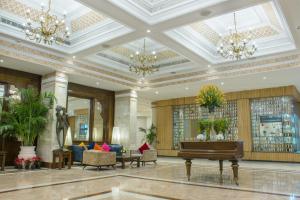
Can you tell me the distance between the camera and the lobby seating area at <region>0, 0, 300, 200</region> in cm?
554

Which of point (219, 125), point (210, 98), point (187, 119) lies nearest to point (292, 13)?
point (210, 98)

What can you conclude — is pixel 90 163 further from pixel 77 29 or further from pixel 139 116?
pixel 139 116

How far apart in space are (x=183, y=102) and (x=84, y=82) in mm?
5999

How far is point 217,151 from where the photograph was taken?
5418mm

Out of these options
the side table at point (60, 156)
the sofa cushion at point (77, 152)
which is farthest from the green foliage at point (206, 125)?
the sofa cushion at point (77, 152)

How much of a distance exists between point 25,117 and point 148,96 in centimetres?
736

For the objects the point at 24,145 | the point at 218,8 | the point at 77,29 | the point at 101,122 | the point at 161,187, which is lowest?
the point at 161,187

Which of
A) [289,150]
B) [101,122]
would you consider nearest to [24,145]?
[101,122]

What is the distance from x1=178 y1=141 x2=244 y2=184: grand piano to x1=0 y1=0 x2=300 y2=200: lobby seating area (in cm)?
2

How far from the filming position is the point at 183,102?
1448 centimetres

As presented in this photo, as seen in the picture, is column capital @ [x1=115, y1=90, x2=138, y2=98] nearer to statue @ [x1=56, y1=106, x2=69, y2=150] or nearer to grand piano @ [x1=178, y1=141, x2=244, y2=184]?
statue @ [x1=56, y1=106, x2=69, y2=150]

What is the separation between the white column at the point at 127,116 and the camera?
12.0m

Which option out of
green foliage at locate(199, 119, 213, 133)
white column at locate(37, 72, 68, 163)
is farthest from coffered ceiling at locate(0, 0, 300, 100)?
green foliage at locate(199, 119, 213, 133)

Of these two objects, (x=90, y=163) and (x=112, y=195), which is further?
(x=90, y=163)
